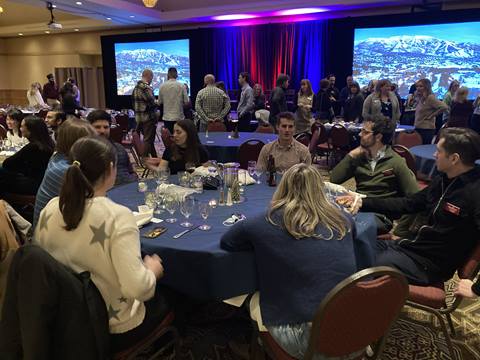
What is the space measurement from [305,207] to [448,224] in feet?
3.35

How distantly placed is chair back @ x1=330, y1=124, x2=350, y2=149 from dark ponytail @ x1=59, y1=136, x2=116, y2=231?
5.32 metres

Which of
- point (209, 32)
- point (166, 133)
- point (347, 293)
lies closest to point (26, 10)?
point (209, 32)

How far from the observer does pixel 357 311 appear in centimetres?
150

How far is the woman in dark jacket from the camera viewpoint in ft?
12.2

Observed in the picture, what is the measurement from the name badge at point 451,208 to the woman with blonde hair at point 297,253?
77cm

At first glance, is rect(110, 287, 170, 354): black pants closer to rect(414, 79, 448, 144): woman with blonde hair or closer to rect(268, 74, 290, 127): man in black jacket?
rect(414, 79, 448, 144): woman with blonde hair

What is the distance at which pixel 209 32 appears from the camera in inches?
507

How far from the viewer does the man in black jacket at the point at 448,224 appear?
7.23 feet

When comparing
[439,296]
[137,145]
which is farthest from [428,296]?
[137,145]

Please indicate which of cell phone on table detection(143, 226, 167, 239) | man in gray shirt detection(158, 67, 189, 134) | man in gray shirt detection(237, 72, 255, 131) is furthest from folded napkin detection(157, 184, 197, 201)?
man in gray shirt detection(237, 72, 255, 131)

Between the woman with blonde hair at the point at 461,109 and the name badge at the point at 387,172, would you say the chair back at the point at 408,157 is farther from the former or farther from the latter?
the woman with blonde hair at the point at 461,109

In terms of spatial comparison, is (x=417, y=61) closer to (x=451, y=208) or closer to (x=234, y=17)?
(x=234, y=17)

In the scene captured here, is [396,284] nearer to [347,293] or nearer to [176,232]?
[347,293]

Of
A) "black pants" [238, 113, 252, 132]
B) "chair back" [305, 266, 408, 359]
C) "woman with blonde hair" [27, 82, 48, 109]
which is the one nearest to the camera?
"chair back" [305, 266, 408, 359]
